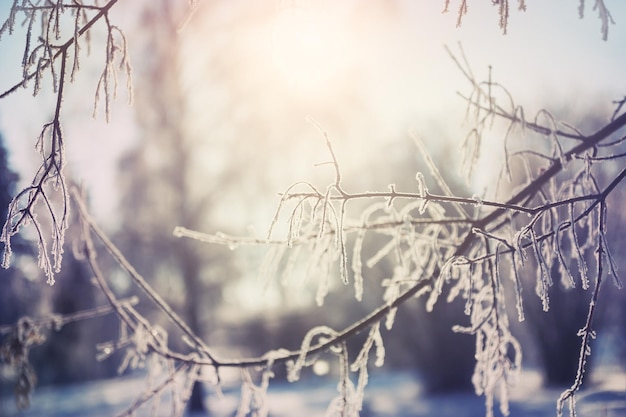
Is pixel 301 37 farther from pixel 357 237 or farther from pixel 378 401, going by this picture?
pixel 378 401

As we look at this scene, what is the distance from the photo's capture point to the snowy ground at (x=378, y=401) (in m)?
8.16

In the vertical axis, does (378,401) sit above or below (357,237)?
below

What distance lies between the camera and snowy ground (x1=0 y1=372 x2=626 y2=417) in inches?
321

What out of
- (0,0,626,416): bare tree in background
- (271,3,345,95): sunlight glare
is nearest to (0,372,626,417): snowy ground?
(0,0,626,416): bare tree in background

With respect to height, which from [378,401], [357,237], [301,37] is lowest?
[378,401]

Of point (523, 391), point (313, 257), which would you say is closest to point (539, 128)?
point (313, 257)

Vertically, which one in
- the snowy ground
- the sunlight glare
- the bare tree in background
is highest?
the sunlight glare

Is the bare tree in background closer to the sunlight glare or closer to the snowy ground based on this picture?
the sunlight glare

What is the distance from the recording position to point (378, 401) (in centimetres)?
1267

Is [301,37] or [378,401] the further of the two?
[378,401]

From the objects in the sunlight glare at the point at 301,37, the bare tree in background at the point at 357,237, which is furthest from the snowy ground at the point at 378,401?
the sunlight glare at the point at 301,37

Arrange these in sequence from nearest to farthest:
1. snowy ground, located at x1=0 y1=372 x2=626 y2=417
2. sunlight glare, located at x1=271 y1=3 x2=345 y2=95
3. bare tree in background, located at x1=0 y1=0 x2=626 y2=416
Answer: bare tree in background, located at x1=0 y1=0 x2=626 y2=416
sunlight glare, located at x1=271 y1=3 x2=345 y2=95
snowy ground, located at x1=0 y1=372 x2=626 y2=417

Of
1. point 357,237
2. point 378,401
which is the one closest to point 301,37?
point 357,237

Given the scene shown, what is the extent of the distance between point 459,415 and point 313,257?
A: 8.84m
